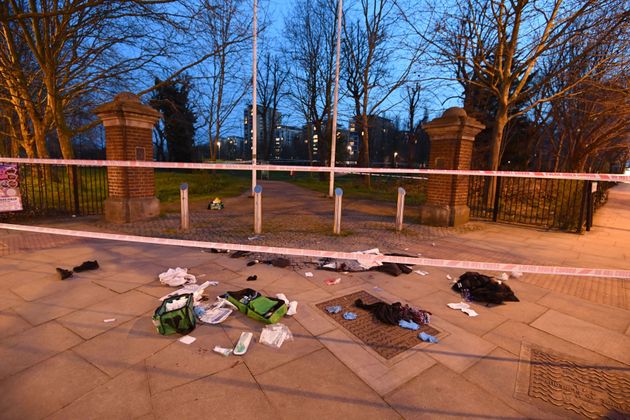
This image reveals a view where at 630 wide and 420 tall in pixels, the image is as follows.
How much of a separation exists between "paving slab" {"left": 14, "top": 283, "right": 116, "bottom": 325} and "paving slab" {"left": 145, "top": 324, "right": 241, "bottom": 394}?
1.58 meters

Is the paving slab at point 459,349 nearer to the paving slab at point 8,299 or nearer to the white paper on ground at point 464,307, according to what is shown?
the white paper on ground at point 464,307

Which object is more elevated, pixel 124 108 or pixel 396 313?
pixel 124 108

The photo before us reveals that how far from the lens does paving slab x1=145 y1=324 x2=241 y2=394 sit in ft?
8.25

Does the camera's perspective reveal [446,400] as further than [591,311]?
No

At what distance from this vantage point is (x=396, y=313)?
3592mm

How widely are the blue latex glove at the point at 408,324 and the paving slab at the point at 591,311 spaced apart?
1.99 meters

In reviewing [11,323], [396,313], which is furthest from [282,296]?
[11,323]

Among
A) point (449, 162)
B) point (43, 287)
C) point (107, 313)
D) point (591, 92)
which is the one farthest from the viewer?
point (591, 92)

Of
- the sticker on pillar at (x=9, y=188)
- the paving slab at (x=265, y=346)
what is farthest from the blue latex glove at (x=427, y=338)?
the sticker on pillar at (x=9, y=188)

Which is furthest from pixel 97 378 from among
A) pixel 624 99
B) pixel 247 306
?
pixel 624 99

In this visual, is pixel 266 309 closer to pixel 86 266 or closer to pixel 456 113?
pixel 86 266

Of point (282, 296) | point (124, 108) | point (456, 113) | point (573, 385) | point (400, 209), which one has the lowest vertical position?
point (573, 385)

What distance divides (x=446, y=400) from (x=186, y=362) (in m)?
2.12

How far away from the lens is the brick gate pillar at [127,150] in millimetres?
7770
